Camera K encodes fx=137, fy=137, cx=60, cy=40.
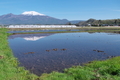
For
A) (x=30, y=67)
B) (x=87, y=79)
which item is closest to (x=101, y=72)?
(x=87, y=79)

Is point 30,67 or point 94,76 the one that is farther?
point 30,67

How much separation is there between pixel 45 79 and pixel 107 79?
15.2 ft

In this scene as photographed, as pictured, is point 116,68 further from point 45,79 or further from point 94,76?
point 45,79

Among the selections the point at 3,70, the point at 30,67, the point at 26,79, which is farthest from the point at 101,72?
the point at 3,70

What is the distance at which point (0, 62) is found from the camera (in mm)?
13352

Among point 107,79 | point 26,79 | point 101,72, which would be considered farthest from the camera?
point 101,72

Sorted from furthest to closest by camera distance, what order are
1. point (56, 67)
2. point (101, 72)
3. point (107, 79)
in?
point (56, 67) → point (101, 72) → point (107, 79)

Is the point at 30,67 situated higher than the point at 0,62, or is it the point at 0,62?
the point at 0,62

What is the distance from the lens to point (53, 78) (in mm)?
10750

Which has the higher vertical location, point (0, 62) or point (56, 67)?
point (0, 62)

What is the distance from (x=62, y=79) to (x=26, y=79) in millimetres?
2780

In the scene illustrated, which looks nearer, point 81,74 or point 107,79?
point 107,79

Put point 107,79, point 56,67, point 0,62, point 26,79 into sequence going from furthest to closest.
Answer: point 56,67 < point 0,62 < point 26,79 < point 107,79

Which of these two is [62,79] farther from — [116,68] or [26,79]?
[116,68]
